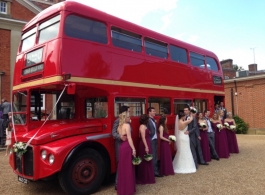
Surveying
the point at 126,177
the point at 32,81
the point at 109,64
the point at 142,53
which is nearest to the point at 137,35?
the point at 142,53

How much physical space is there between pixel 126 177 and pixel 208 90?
19.1 ft

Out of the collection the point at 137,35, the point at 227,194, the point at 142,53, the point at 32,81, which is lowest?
the point at 227,194

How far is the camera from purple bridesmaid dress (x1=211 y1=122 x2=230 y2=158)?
888cm

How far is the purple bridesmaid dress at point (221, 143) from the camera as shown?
350 inches

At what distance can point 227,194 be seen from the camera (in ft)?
16.6

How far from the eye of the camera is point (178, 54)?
27.6 feet

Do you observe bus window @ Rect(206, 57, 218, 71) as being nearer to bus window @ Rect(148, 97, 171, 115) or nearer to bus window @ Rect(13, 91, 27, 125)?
bus window @ Rect(148, 97, 171, 115)

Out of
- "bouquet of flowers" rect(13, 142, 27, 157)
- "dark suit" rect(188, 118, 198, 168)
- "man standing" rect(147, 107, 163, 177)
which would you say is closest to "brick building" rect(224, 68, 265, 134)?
"dark suit" rect(188, 118, 198, 168)

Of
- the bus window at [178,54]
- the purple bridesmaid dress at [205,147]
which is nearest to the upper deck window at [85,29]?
the bus window at [178,54]

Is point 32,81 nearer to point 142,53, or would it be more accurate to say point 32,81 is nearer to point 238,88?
point 142,53

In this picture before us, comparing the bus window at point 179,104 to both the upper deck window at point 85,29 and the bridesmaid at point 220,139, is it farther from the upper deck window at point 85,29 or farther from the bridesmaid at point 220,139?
the upper deck window at point 85,29

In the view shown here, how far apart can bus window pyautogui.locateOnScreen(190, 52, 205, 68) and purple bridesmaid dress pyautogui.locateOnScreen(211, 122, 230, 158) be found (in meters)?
2.21

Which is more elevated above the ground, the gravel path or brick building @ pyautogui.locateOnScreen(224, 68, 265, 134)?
brick building @ pyautogui.locateOnScreen(224, 68, 265, 134)

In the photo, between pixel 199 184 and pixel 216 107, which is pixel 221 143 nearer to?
pixel 216 107
